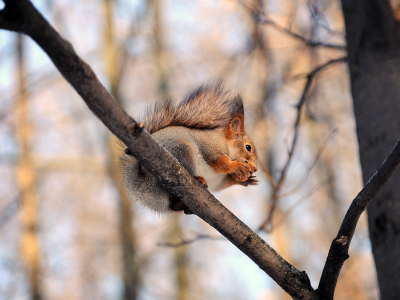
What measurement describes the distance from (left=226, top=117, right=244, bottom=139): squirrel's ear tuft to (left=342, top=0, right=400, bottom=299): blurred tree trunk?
617 millimetres

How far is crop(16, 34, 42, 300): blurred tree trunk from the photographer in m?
5.29

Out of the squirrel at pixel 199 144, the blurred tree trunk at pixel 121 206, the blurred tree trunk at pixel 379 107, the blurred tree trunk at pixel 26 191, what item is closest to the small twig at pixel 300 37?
the blurred tree trunk at pixel 379 107

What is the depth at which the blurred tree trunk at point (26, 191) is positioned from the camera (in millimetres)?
5285

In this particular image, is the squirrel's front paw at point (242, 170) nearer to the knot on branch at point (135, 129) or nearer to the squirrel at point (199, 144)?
the squirrel at point (199, 144)

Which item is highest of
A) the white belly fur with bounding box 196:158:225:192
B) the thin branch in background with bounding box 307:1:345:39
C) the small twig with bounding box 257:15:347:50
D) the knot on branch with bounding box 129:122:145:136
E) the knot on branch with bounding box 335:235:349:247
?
the thin branch in background with bounding box 307:1:345:39

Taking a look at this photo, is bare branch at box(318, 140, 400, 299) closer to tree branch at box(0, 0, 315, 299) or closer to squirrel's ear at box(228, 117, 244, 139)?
tree branch at box(0, 0, 315, 299)

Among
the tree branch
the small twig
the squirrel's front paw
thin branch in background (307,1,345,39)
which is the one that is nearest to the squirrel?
the squirrel's front paw

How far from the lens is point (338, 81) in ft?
22.5

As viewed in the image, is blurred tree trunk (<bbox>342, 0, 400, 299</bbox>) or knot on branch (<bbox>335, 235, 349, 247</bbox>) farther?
blurred tree trunk (<bbox>342, 0, 400, 299</bbox>)

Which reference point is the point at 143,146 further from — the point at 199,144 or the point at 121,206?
the point at 121,206

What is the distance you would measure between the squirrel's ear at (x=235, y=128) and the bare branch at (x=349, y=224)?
1001 millimetres

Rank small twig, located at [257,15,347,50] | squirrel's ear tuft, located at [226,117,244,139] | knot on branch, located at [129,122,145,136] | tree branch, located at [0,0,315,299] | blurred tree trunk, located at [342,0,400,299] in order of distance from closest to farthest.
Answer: tree branch, located at [0,0,315,299] → knot on branch, located at [129,122,145,136] → blurred tree trunk, located at [342,0,400,299] → squirrel's ear tuft, located at [226,117,244,139] → small twig, located at [257,15,347,50]

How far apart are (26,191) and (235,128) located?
4496 mm

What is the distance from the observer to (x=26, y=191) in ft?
18.4
